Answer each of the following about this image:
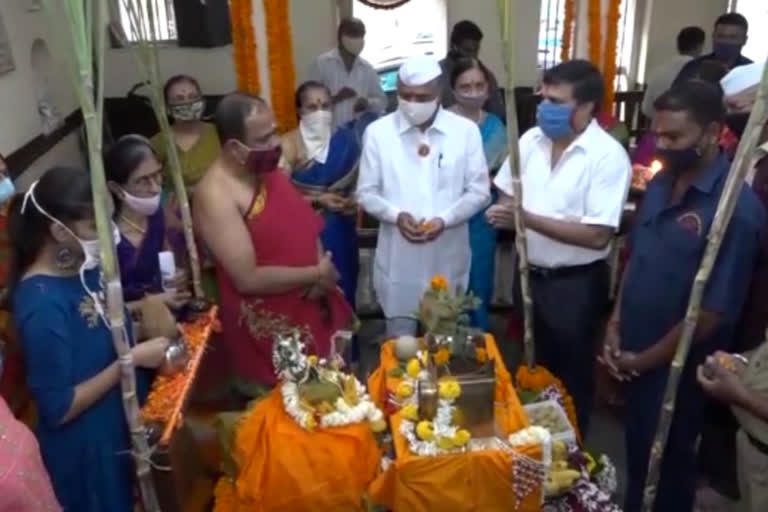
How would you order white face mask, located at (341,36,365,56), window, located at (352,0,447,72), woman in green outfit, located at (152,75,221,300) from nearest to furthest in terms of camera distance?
woman in green outfit, located at (152,75,221,300), white face mask, located at (341,36,365,56), window, located at (352,0,447,72)

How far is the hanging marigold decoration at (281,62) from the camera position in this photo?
5.51 m

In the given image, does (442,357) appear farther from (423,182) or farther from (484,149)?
(484,149)

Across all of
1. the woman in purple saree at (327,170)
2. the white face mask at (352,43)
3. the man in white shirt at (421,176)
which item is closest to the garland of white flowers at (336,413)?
the man in white shirt at (421,176)

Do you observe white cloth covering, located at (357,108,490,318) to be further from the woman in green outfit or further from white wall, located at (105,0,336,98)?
white wall, located at (105,0,336,98)

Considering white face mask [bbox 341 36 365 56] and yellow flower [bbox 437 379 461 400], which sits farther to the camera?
white face mask [bbox 341 36 365 56]

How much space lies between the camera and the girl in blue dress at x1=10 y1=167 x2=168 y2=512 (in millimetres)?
1902

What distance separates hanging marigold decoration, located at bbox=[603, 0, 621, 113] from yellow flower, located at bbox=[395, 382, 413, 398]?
13.0 feet

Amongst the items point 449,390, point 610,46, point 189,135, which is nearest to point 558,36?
point 610,46

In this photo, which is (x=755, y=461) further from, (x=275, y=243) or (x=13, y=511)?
(x=13, y=511)

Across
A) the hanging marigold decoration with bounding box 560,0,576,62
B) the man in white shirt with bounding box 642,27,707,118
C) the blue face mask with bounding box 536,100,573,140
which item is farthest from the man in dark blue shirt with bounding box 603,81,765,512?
the hanging marigold decoration with bounding box 560,0,576,62

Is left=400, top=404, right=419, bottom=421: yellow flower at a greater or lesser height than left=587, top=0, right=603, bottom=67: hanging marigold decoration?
lesser

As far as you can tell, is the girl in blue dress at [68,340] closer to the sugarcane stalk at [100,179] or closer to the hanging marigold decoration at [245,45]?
the sugarcane stalk at [100,179]

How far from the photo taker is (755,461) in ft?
6.98

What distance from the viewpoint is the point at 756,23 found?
7.59 m
